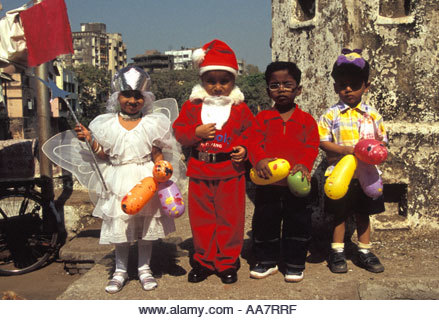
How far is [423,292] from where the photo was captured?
117 inches

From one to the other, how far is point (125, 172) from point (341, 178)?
1507 millimetres

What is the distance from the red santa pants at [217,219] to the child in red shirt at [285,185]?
167 millimetres

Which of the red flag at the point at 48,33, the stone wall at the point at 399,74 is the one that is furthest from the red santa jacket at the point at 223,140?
the red flag at the point at 48,33

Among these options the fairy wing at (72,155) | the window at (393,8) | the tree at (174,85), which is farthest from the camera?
the tree at (174,85)

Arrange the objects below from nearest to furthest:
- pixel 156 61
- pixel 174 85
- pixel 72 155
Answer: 1. pixel 72 155
2. pixel 174 85
3. pixel 156 61

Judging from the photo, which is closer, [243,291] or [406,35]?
[243,291]

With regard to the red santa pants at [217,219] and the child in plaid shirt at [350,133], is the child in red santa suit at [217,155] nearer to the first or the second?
the red santa pants at [217,219]

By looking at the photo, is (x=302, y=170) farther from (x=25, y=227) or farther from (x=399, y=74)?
(x=25, y=227)

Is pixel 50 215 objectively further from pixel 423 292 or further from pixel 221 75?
pixel 423 292

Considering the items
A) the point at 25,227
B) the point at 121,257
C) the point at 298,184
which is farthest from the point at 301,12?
the point at 25,227

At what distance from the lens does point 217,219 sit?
316 centimetres

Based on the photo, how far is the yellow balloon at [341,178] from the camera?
2927 mm
